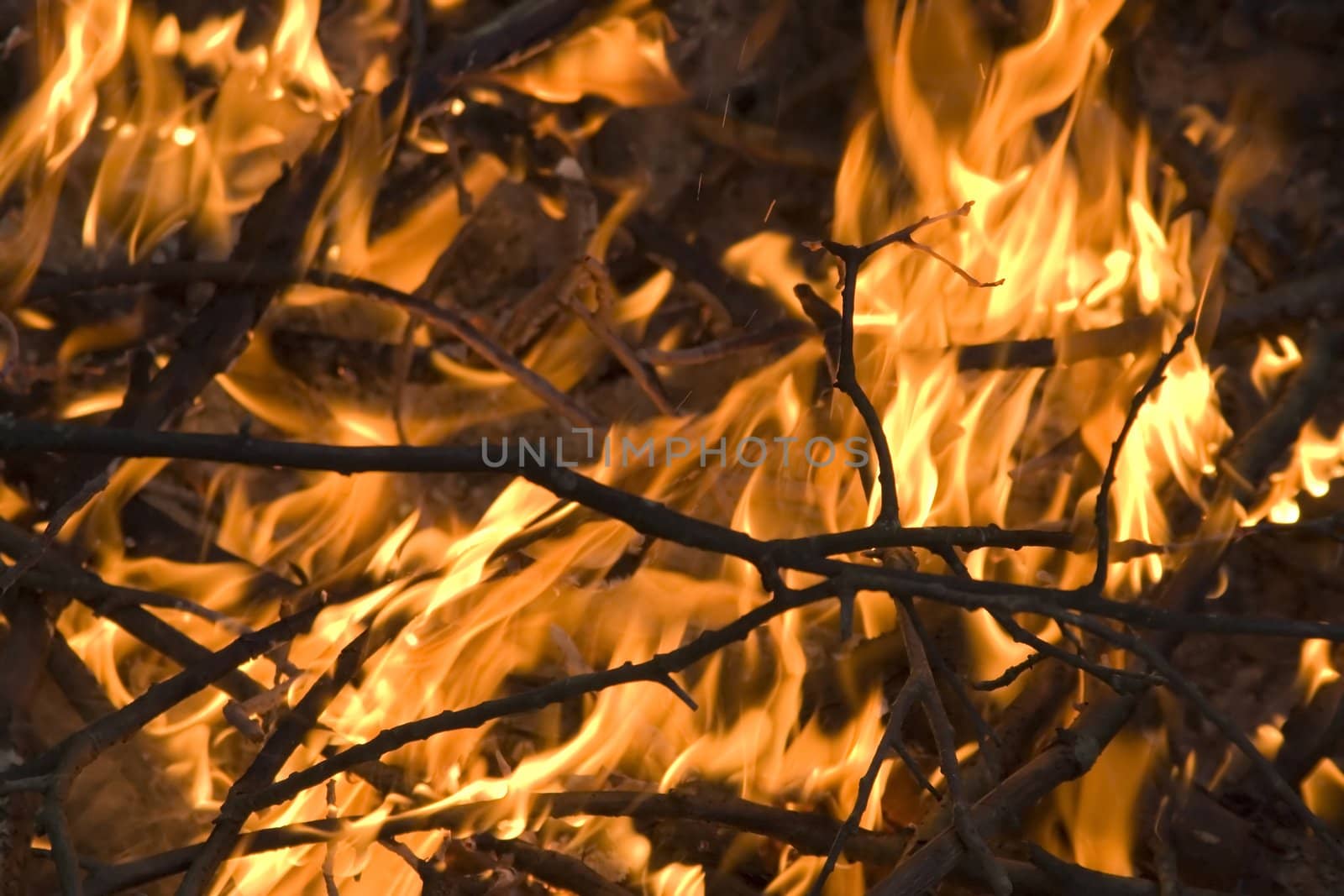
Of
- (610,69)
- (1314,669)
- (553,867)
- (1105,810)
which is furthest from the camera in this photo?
(610,69)

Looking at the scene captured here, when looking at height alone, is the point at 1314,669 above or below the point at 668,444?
below

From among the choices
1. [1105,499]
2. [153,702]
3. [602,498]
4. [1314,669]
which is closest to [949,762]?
[1105,499]

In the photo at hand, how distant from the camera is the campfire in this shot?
1.46 m

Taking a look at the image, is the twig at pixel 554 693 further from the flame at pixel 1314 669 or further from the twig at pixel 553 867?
the flame at pixel 1314 669

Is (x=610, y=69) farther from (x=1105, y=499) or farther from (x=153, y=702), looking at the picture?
(x=1105, y=499)

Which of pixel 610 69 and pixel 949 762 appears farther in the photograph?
pixel 610 69

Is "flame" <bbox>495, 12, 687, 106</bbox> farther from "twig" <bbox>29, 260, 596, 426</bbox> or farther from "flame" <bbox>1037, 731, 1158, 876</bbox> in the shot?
"flame" <bbox>1037, 731, 1158, 876</bbox>

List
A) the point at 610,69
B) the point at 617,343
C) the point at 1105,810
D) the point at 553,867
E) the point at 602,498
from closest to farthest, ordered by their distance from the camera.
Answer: the point at 602,498, the point at 553,867, the point at 1105,810, the point at 617,343, the point at 610,69

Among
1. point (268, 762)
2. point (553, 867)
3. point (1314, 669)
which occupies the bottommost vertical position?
point (1314, 669)

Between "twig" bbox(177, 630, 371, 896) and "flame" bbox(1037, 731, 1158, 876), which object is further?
"flame" bbox(1037, 731, 1158, 876)

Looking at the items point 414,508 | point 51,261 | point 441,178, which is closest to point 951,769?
point 414,508

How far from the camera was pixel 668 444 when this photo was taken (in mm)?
1888

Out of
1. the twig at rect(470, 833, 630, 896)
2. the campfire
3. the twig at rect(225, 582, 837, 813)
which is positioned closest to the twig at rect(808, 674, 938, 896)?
the campfire

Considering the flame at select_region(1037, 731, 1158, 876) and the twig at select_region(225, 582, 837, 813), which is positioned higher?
the twig at select_region(225, 582, 837, 813)
